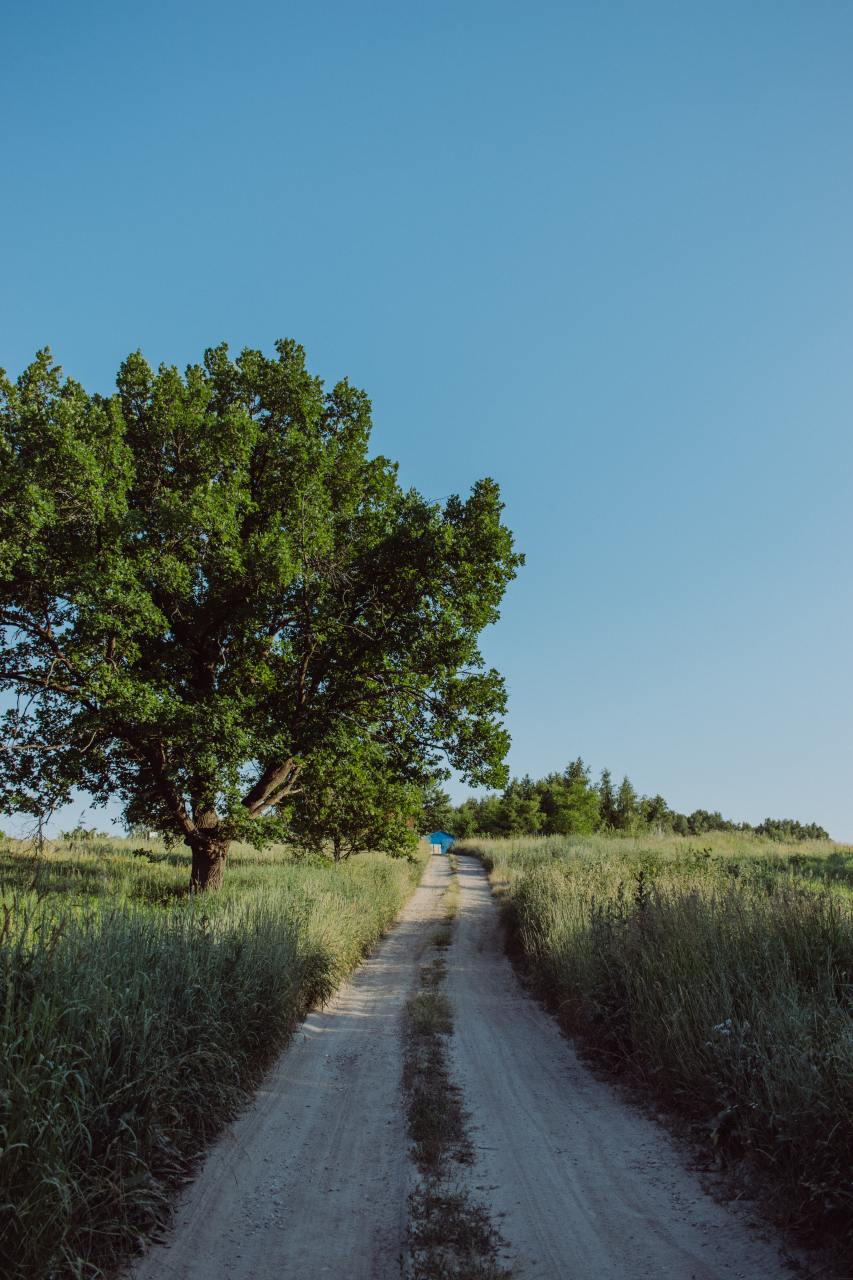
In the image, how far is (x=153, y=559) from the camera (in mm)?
13148

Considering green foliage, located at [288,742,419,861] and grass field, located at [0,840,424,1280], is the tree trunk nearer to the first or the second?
green foliage, located at [288,742,419,861]

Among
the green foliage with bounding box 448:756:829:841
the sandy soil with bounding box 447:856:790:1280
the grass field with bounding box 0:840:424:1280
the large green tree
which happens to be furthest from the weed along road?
the green foliage with bounding box 448:756:829:841

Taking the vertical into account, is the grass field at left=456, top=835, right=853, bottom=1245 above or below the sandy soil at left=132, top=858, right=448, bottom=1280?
above

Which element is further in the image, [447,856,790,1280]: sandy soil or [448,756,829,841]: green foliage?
[448,756,829,841]: green foliage

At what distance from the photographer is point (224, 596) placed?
14.5 meters

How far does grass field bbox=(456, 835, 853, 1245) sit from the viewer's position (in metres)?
4.48

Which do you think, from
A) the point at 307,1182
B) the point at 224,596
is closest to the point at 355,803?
the point at 224,596

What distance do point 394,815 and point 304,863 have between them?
11.8 ft

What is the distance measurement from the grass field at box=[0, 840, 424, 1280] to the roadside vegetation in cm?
168

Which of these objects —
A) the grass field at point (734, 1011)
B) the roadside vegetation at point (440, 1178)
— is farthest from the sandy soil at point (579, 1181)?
the grass field at point (734, 1011)

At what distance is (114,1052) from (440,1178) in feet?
8.72

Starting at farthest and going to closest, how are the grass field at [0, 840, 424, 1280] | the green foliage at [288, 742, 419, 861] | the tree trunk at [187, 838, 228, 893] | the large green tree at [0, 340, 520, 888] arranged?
the green foliage at [288, 742, 419, 861], the tree trunk at [187, 838, 228, 893], the large green tree at [0, 340, 520, 888], the grass field at [0, 840, 424, 1280]

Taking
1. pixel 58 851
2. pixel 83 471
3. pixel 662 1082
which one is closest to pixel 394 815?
pixel 58 851

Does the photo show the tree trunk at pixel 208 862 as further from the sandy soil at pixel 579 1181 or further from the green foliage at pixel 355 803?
the sandy soil at pixel 579 1181
